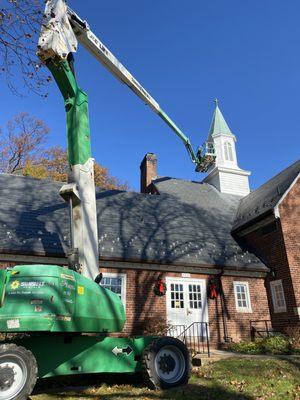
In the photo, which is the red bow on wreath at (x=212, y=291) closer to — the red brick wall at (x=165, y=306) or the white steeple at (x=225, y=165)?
the red brick wall at (x=165, y=306)

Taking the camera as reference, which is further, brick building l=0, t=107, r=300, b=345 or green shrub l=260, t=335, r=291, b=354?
brick building l=0, t=107, r=300, b=345

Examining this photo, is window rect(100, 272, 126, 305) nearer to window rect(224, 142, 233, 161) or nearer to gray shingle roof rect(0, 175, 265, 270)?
gray shingle roof rect(0, 175, 265, 270)

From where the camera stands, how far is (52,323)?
6375 mm

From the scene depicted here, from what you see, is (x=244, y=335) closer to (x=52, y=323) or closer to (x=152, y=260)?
(x=152, y=260)

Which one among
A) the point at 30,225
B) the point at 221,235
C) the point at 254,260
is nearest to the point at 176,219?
the point at 221,235

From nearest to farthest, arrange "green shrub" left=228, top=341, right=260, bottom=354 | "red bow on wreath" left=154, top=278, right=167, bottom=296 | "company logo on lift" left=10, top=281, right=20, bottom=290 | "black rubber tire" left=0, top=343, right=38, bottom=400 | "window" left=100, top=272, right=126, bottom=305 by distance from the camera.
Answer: "black rubber tire" left=0, top=343, right=38, bottom=400, "company logo on lift" left=10, top=281, right=20, bottom=290, "green shrub" left=228, top=341, right=260, bottom=354, "window" left=100, top=272, right=126, bottom=305, "red bow on wreath" left=154, top=278, right=167, bottom=296

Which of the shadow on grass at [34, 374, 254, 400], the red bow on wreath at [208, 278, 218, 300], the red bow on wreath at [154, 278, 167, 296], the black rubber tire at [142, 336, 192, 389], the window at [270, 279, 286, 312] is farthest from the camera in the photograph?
the window at [270, 279, 286, 312]

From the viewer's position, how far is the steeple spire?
96.0 ft

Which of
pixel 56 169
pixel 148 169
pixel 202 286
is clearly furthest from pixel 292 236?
pixel 56 169

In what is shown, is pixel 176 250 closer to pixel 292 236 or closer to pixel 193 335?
pixel 193 335

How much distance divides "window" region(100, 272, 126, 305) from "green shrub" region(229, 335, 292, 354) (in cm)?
479

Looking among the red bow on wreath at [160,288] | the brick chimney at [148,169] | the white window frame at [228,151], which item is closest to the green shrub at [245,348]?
the red bow on wreath at [160,288]

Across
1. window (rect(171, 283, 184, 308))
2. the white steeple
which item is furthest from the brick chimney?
window (rect(171, 283, 184, 308))

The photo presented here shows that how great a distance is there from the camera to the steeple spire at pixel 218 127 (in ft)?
96.0
